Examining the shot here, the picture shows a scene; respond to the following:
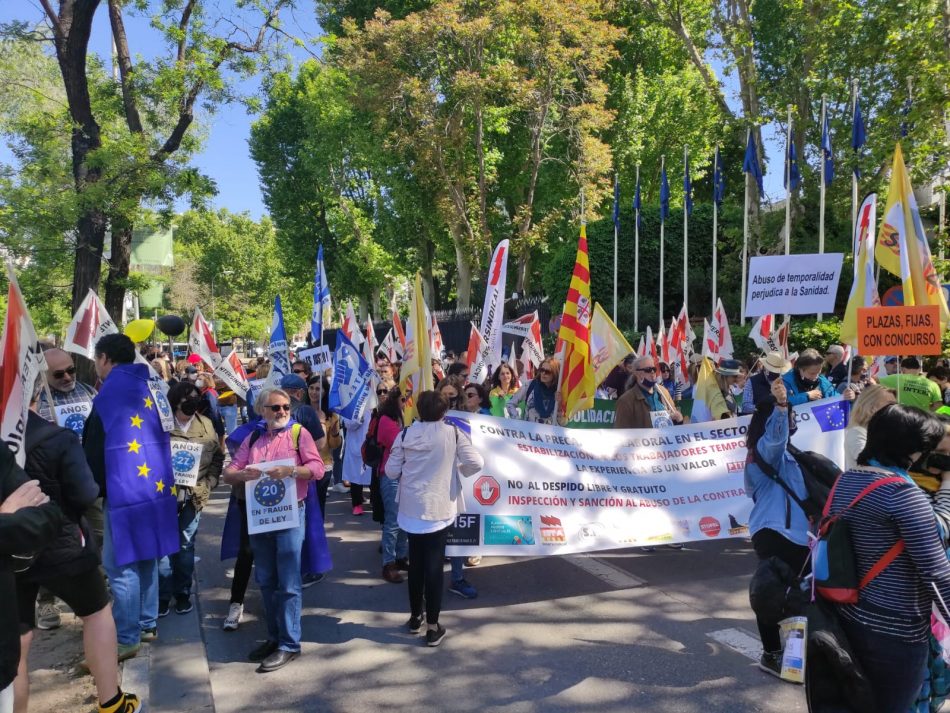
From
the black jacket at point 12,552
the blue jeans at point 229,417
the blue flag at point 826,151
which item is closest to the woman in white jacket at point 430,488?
the black jacket at point 12,552

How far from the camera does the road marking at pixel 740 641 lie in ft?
15.6

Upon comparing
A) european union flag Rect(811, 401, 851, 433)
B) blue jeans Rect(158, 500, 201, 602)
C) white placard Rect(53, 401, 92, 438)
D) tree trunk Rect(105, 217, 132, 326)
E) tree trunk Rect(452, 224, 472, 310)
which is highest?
tree trunk Rect(452, 224, 472, 310)

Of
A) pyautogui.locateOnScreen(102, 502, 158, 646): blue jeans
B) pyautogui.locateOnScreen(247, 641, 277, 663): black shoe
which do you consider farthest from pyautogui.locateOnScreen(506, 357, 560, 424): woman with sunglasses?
pyautogui.locateOnScreen(102, 502, 158, 646): blue jeans

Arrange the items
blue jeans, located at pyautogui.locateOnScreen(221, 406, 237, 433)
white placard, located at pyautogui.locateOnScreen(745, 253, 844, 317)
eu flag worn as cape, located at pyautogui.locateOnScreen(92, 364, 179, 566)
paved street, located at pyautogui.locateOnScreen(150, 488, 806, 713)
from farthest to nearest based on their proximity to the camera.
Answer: blue jeans, located at pyautogui.locateOnScreen(221, 406, 237, 433) → white placard, located at pyautogui.locateOnScreen(745, 253, 844, 317) → eu flag worn as cape, located at pyautogui.locateOnScreen(92, 364, 179, 566) → paved street, located at pyautogui.locateOnScreen(150, 488, 806, 713)

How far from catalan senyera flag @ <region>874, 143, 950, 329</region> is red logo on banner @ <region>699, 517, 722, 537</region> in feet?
7.42

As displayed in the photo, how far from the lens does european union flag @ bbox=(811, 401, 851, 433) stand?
5.80m

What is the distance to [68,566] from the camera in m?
3.60

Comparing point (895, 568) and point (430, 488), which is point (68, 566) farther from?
point (895, 568)

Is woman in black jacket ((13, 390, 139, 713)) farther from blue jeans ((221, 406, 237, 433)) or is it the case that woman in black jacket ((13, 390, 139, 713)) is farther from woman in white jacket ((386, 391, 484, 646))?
blue jeans ((221, 406, 237, 433))

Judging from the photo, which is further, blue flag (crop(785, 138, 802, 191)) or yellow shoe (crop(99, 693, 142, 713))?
blue flag (crop(785, 138, 802, 191))

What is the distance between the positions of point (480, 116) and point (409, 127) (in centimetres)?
275

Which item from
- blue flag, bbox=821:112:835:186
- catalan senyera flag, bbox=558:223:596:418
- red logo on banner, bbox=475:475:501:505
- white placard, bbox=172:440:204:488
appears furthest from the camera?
blue flag, bbox=821:112:835:186

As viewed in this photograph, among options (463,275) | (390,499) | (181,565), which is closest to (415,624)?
(390,499)

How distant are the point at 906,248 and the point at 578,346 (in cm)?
275
